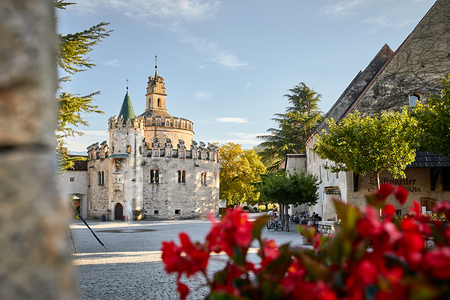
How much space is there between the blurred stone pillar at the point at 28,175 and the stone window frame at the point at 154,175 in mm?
43357

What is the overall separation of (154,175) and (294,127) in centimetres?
1765

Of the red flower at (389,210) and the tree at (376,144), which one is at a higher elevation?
the tree at (376,144)

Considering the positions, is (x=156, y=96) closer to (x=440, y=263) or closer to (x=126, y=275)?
(x=126, y=275)

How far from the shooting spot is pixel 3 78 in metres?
1.05

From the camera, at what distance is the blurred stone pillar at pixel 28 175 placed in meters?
1.02

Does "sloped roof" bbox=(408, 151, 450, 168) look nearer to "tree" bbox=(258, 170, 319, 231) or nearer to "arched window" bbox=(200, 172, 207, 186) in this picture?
"tree" bbox=(258, 170, 319, 231)

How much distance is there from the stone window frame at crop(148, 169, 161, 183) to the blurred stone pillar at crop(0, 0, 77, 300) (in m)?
43.4

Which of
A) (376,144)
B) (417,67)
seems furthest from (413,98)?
(376,144)

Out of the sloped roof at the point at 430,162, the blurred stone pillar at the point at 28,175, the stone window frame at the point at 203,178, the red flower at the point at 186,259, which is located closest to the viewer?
the blurred stone pillar at the point at 28,175

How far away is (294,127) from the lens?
46.4 meters

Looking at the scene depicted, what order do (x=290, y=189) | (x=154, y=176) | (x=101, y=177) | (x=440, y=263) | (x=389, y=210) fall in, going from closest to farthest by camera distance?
(x=440, y=263), (x=389, y=210), (x=290, y=189), (x=154, y=176), (x=101, y=177)

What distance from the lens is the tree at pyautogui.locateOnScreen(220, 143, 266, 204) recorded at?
5141 centimetres

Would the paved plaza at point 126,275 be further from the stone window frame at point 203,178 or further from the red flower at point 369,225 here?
the stone window frame at point 203,178

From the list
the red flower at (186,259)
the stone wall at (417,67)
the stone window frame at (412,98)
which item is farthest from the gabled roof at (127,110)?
the red flower at (186,259)
